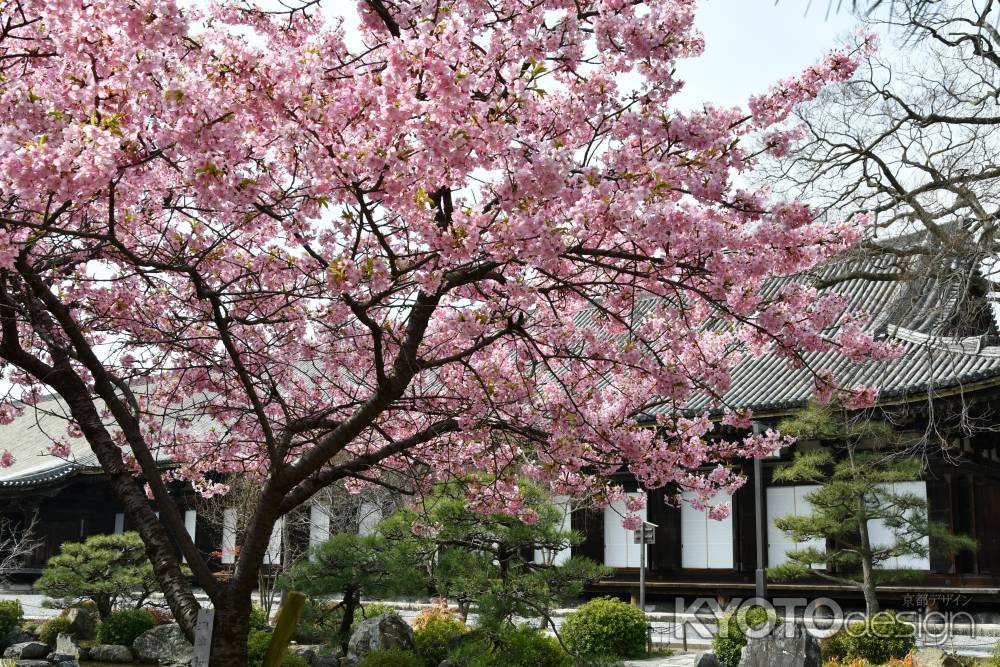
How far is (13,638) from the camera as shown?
52.5ft

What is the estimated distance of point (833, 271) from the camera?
53.7ft

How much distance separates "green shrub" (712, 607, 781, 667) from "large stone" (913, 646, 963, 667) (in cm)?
170

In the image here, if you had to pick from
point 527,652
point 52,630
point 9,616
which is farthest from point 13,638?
point 527,652

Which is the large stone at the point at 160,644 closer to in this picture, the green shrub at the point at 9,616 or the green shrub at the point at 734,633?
the green shrub at the point at 9,616

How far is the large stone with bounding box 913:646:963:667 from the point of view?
11133 millimetres

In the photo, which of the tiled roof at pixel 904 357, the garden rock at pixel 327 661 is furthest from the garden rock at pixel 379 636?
the tiled roof at pixel 904 357

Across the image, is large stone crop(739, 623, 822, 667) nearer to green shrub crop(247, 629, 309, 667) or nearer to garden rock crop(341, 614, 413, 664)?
garden rock crop(341, 614, 413, 664)

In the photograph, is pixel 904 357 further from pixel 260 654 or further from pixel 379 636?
pixel 260 654

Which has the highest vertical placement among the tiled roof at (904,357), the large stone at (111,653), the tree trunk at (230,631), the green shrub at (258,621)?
the tiled roof at (904,357)

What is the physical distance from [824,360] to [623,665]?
8.82 meters

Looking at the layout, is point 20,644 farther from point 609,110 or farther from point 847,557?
point 609,110

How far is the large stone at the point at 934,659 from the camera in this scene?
11133mm

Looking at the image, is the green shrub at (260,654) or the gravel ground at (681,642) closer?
the green shrub at (260,654)

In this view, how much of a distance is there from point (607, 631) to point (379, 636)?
323 centimetres
